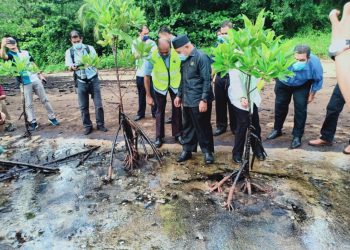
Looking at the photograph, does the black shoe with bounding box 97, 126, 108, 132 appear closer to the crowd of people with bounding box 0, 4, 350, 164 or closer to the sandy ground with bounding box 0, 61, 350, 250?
the crowd of people with bounding box 0, 4, 350, 164

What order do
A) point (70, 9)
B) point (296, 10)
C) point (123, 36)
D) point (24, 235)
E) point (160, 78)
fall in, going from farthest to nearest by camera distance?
point (70, 9) < point (296, 10) < point (160, 78) < point (123, 36) < point (24, 235)

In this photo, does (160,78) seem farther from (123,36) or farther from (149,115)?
(149,115)

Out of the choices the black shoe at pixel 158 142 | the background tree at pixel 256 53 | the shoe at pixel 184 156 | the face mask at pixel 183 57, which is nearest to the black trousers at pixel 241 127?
the shoe at pixel 184 156

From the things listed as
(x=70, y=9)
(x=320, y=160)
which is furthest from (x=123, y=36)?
(x=70, y=9)

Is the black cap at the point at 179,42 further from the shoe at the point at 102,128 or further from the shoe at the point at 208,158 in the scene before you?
the shoe at the point at 102,128

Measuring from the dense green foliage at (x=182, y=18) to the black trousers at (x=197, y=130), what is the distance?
1185 cm

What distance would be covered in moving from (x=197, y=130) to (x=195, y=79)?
793 mm

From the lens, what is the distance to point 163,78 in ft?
19.2

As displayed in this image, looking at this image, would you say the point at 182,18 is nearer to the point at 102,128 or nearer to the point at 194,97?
the point at 102,128

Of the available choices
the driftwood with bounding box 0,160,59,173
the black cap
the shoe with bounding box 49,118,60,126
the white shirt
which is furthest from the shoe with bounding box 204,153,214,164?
the shoe with bounding box 49,118,60,126

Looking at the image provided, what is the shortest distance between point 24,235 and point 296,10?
17085 millimetres

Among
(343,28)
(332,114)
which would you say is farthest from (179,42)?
(343,28)

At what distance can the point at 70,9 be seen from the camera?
19.0 m

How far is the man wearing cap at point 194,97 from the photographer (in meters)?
4.95
